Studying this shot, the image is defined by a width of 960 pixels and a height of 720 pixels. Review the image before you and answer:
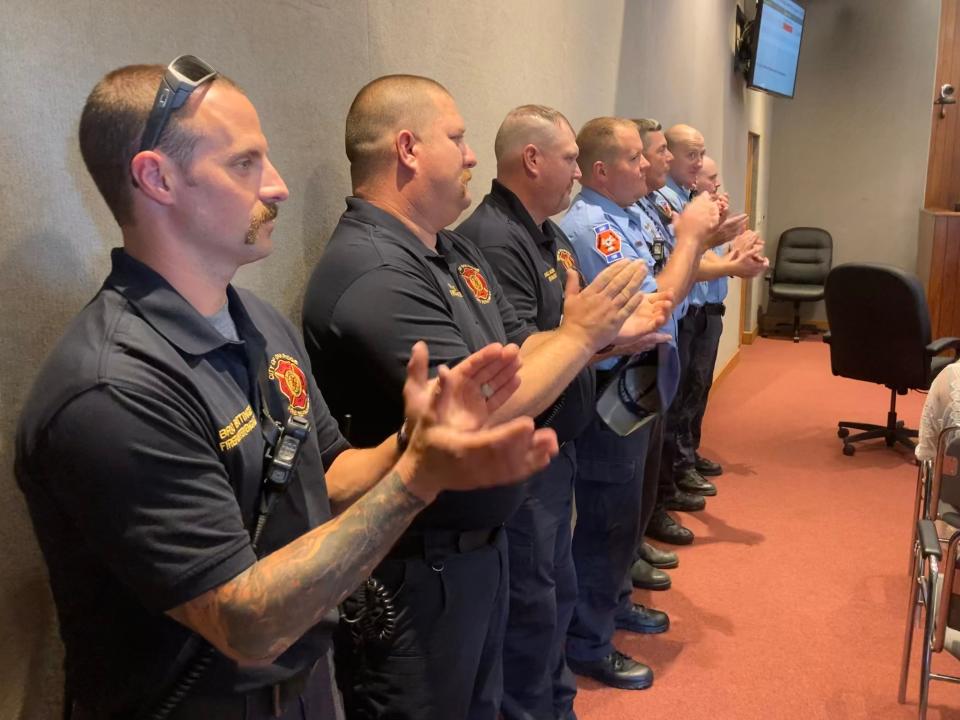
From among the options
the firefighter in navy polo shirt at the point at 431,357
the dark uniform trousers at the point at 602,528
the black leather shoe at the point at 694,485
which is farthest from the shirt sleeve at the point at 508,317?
the black leather shoe at the point at 694,485

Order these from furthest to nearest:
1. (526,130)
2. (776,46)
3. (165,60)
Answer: (776,46)
(526,130)
(165,60)

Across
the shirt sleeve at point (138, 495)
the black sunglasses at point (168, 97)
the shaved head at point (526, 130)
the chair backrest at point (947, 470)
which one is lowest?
the chair backrest at point (947, 470)

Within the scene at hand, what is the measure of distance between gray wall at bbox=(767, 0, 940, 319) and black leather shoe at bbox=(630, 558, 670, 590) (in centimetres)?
599

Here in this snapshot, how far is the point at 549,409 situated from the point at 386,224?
1.94 ft

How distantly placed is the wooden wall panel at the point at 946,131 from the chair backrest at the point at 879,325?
13.3 feet

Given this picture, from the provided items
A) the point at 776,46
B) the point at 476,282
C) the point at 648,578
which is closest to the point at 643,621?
the point at 648,578

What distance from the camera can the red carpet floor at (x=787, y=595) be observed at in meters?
2.45

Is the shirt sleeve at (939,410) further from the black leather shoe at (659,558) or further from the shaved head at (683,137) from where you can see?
the shaved head at (683,137)

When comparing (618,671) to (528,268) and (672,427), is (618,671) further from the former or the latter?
(672,427)

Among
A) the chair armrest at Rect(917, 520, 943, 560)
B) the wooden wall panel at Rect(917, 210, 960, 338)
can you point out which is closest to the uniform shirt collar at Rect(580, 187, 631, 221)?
the chair armrest at Rect(917, 520, 943, 560)

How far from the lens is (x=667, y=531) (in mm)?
3529

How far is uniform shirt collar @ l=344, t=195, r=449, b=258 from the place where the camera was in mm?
1566

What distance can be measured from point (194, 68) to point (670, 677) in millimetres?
2249

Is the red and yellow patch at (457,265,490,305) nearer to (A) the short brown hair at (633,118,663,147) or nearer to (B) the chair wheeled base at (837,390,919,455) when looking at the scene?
(A) the short brown hair at (633,118,663,147)
